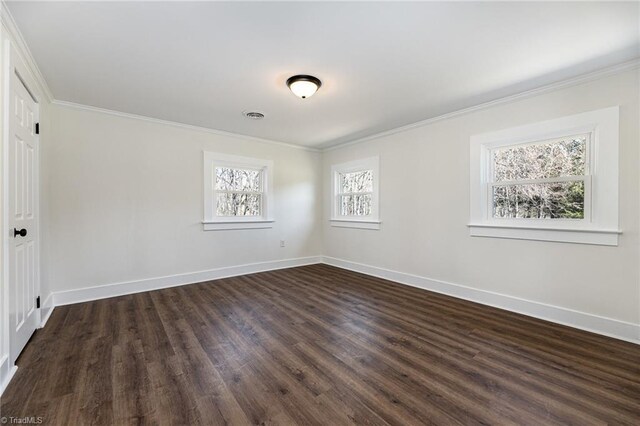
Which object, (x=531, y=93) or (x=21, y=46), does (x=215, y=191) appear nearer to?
(x=21, y=46)

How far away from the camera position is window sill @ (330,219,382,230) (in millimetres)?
4906

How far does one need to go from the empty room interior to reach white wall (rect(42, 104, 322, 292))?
0.03m

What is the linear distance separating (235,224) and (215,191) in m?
0.65

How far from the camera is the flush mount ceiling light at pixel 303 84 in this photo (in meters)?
2.74

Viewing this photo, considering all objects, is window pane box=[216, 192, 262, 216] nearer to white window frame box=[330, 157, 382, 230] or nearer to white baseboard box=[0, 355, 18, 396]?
white window frame box=[330, 157, 382, 230]

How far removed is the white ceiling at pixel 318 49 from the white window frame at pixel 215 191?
1.26 metres

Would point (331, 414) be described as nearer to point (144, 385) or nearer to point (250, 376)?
point (250, 376)

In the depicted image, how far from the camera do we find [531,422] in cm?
156

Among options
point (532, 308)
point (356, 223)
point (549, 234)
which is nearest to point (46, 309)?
point (356, 223)

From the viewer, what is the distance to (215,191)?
15.4 ft

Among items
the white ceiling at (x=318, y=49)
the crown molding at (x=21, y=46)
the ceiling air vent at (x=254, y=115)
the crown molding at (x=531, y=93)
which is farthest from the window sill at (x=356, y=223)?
the crown molding at (x=21, y=46)

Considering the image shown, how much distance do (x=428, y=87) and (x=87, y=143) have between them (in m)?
4.19

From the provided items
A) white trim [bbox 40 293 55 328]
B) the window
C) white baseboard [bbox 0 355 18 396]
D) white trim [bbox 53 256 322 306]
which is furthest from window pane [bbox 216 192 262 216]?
the window

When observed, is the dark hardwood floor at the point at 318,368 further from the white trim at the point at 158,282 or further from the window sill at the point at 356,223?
the window sill at the point at 356,223
